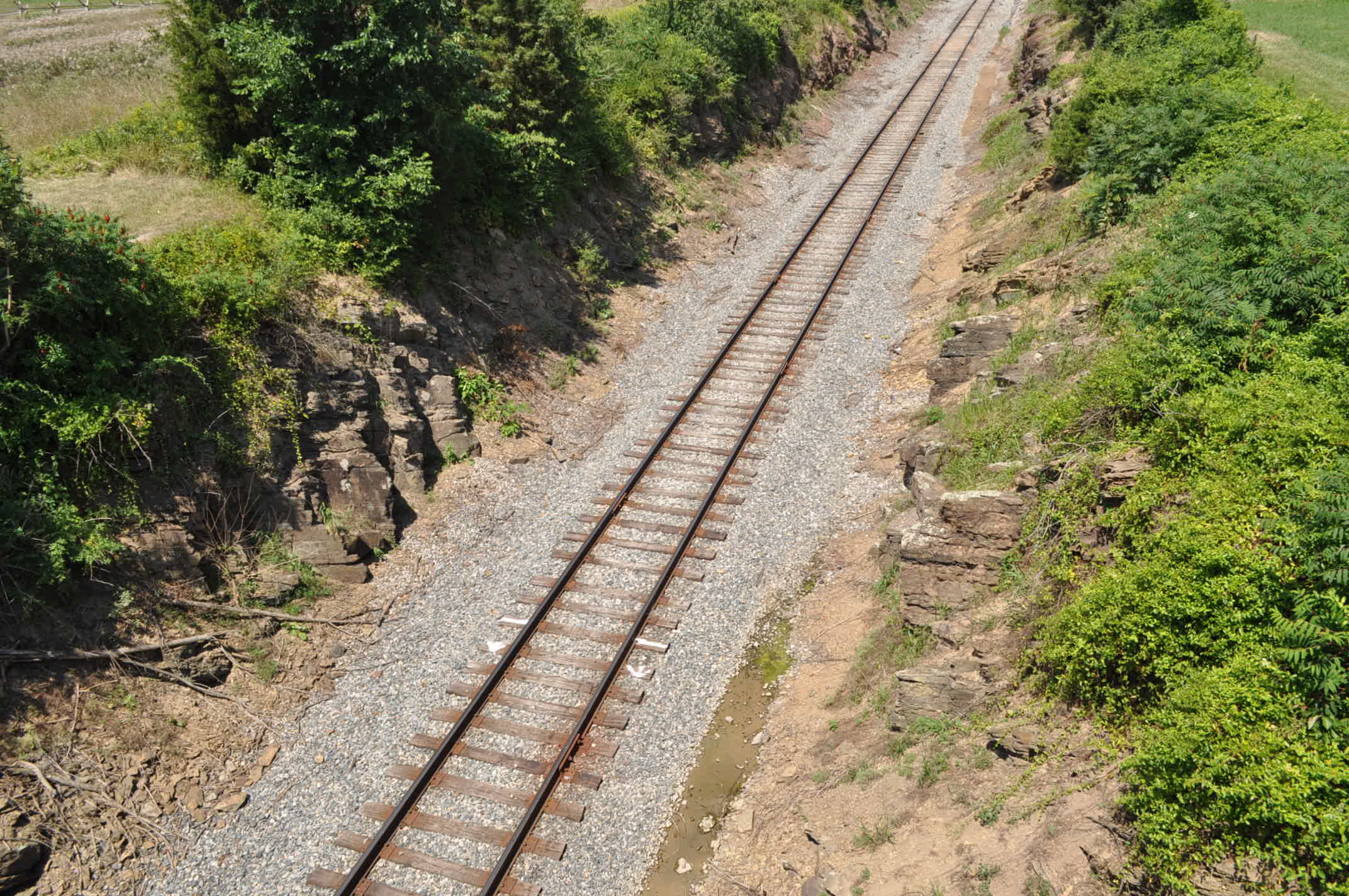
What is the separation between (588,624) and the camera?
10625mm

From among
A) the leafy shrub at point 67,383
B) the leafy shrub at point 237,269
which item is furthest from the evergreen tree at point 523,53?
the leafy shrub at point 67,383

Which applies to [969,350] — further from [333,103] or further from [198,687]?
[198,687]

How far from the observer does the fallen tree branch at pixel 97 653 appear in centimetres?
841

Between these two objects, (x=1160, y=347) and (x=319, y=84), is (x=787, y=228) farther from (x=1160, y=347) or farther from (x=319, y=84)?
(x=1160, y=347)

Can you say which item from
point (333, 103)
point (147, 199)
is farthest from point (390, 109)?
point (147, 199)

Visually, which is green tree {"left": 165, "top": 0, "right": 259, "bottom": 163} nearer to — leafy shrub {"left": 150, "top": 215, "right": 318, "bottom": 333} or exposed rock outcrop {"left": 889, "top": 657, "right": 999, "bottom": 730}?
leafy shrub {"left": 150, "top": 215, "right": 318, "bottom": 333}

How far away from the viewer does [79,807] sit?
7926 mm

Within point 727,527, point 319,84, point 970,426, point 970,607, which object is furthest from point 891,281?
point 319,84

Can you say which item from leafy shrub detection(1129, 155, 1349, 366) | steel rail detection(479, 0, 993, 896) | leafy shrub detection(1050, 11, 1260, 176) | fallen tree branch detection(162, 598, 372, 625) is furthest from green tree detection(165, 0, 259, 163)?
leafy shrub detection(1050, 11, 1260, 176)

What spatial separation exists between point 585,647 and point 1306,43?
32.3 meters

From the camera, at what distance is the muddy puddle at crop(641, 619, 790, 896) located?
322 inches

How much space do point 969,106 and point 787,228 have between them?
585 inches

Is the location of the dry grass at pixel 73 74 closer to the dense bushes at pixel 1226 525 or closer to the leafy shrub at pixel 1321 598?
the dense bushes at pixel 1226 525

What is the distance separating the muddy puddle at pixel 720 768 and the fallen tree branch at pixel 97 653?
6358 millimetres
